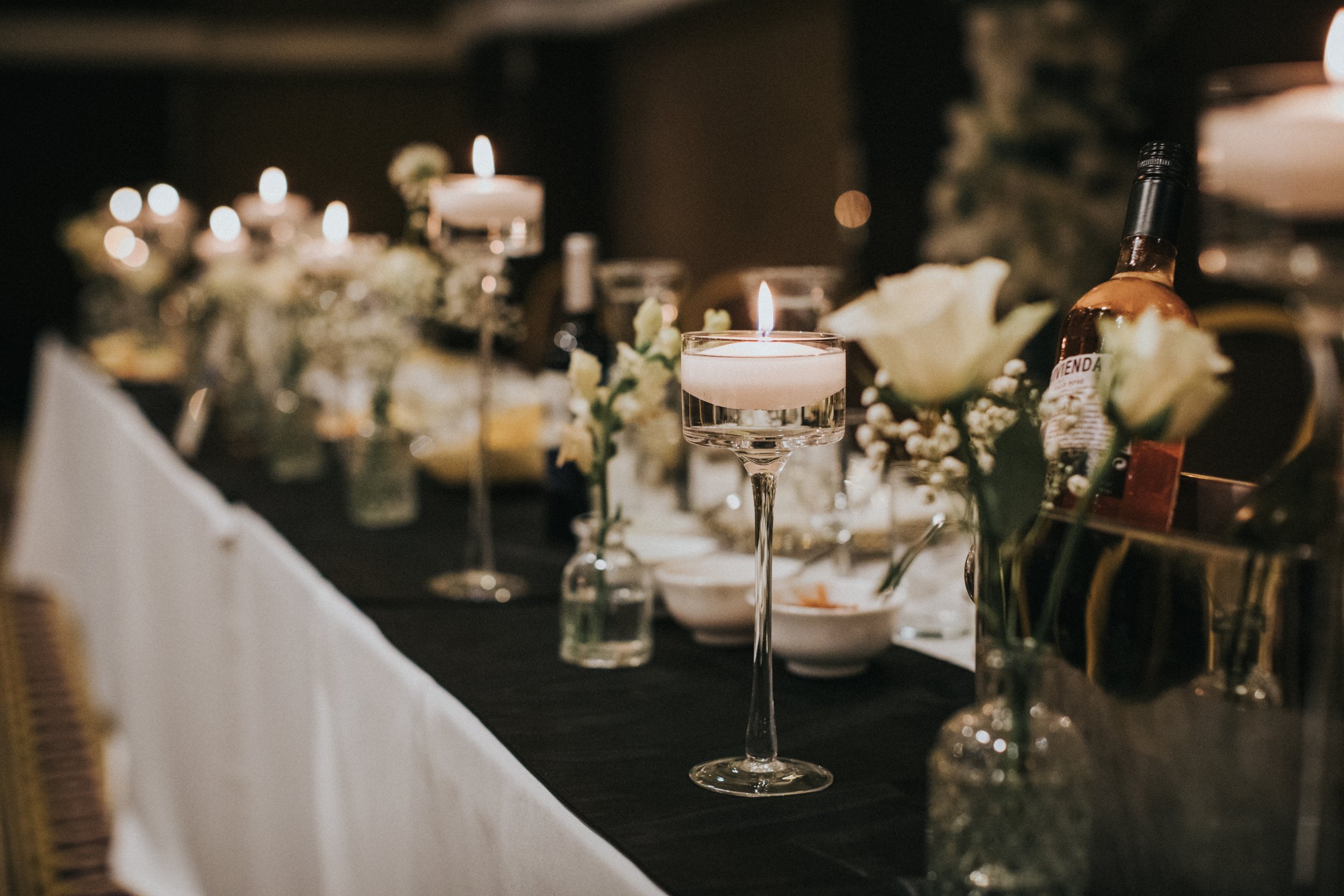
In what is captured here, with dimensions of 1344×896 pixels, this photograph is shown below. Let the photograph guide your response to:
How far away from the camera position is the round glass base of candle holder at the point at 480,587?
4.64 feet

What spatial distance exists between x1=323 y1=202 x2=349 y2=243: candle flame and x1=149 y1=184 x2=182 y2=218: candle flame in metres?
1.99

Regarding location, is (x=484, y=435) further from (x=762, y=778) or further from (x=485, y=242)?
(x=762, y=778)

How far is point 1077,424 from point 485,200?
0.83 metres

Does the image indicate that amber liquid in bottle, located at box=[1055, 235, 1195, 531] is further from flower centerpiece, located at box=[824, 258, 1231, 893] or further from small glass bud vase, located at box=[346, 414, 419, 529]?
small glass bud vase, located at box=[346, 414, 419, 529]

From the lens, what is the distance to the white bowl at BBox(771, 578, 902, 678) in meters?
1.05

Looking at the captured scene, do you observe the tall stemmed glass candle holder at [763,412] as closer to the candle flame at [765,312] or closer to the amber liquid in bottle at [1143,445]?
the candle flame at [765,312]

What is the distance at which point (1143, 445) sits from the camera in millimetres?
855

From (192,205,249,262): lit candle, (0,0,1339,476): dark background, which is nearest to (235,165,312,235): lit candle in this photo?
(192,205,249,262): lit candle

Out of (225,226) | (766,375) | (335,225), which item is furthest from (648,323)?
(225,226)

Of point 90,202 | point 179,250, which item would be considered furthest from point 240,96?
point 179,250

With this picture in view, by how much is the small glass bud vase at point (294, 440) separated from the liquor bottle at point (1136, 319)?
166 centimetres

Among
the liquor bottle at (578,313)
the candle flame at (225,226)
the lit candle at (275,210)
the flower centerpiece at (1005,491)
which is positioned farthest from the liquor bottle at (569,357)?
the candle flame at (225,226)

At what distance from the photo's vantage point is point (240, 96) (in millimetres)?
9344

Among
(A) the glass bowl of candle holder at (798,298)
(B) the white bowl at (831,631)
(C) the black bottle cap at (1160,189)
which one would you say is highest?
(C) the black bottle cap at (1160,189)
